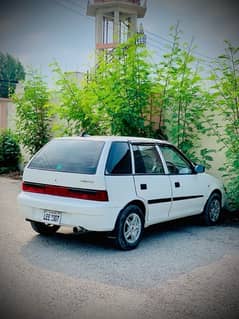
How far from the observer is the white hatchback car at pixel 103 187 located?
17.3 feet

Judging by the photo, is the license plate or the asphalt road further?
the license plate

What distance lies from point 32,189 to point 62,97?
14.4 ft

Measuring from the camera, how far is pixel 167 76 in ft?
28.0

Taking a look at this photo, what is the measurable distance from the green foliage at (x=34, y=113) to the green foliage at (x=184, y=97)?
5.36m

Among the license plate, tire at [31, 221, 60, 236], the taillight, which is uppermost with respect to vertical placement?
the taillight

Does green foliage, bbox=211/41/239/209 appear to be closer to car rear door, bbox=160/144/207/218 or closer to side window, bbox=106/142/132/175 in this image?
car rear door, bbox=160/144/207/218

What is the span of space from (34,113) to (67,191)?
8.24 metres

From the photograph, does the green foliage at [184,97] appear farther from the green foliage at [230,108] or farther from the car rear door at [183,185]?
the car rear door at [183,185]

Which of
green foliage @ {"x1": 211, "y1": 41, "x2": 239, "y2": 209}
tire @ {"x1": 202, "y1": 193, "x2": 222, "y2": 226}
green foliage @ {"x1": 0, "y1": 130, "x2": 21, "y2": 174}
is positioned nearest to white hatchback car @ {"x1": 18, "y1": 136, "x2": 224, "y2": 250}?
tire @ {"x1": 202, "y1": 193, "x2": 222, "y2": 226}

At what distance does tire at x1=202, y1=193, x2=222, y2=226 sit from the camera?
739 cm

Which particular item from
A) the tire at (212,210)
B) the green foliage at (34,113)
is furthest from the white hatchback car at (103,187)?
the green foliage at (34,113)

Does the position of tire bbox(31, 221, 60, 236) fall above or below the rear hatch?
below

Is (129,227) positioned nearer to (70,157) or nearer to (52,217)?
(52,217)

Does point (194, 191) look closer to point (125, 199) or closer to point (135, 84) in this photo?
point (125, 199)
